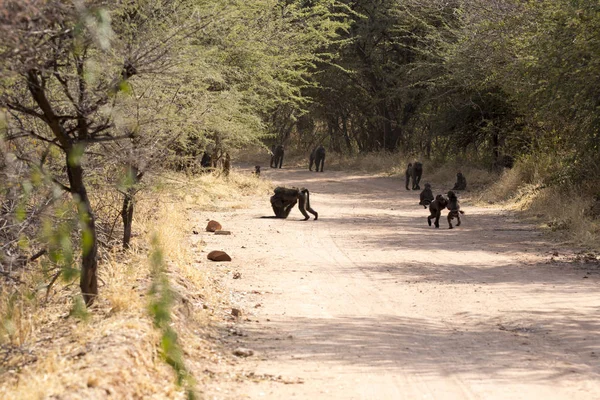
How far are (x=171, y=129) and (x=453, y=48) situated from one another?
51.7 feet

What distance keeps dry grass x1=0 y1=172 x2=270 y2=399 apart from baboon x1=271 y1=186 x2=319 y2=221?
719 cm

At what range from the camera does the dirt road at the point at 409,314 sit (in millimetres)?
→ 6234

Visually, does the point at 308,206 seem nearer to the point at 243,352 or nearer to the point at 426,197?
the point at 426,197

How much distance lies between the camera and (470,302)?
30.9 feet

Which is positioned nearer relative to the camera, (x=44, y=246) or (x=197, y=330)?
(x=197, y=330)

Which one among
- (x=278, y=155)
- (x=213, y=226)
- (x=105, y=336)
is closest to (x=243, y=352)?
(x=105, y=336)

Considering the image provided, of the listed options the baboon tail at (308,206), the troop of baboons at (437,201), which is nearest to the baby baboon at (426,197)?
the troop of baboons at (437,201)

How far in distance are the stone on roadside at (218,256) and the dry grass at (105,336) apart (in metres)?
1.85

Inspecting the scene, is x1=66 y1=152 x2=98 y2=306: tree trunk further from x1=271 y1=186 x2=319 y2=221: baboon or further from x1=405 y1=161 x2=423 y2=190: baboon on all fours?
x1=405 y1=161 x2=423 y2=190: baboon on all fours

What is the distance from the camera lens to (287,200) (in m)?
17.6

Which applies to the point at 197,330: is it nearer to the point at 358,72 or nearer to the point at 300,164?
the point at 358,72

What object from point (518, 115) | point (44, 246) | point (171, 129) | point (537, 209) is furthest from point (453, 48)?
point (44, 246)

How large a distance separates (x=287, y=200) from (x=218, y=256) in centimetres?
547

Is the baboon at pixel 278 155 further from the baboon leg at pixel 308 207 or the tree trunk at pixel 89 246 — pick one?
the tree trunk at pixel 89 246
